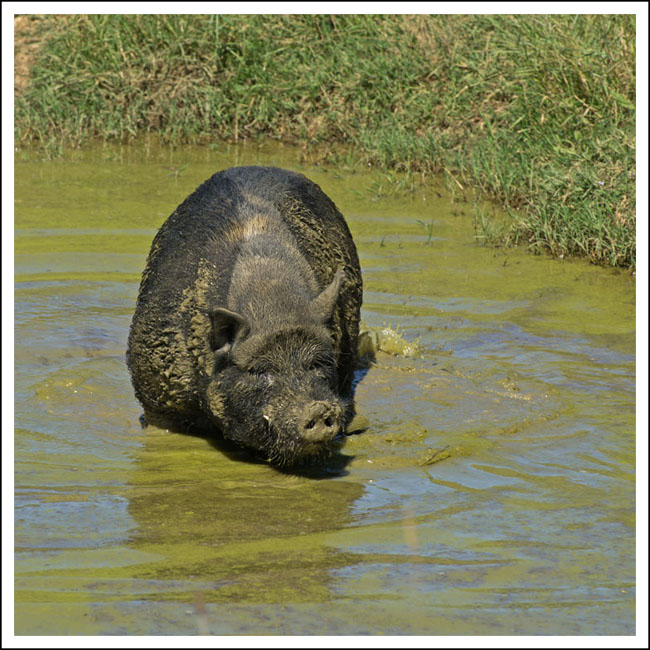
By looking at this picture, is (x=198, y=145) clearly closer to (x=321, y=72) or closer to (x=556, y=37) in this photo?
(x=321, y=72)

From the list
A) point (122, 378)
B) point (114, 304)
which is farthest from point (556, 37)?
point (122, 378)

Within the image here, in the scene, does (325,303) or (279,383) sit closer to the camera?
(279,383)

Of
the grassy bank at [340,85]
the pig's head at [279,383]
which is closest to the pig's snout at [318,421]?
the pig's head at [279,383]

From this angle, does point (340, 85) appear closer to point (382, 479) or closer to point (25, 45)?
point (25, 45)

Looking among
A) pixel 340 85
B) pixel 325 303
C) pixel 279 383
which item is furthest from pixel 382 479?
pixel 340 85

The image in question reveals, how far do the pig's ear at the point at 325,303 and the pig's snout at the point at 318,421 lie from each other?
598 millimetres

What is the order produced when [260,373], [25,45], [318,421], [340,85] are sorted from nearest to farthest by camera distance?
[318,421]
[260,373]
[340,85]
[25,45]

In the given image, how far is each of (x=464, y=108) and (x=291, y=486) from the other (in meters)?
7.44

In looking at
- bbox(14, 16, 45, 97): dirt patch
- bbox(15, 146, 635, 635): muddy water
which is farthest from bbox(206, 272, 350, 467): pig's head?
bbox(14, 16, 45, 97): dirt patch

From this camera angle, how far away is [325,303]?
6.20 m

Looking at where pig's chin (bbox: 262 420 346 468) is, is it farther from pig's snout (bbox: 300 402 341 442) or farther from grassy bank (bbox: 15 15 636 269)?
grassy bank (bbox: 15 15 636 269)

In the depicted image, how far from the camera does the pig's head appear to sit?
5805mm

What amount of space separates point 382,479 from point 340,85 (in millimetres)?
7779

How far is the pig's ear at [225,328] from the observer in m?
5.94
